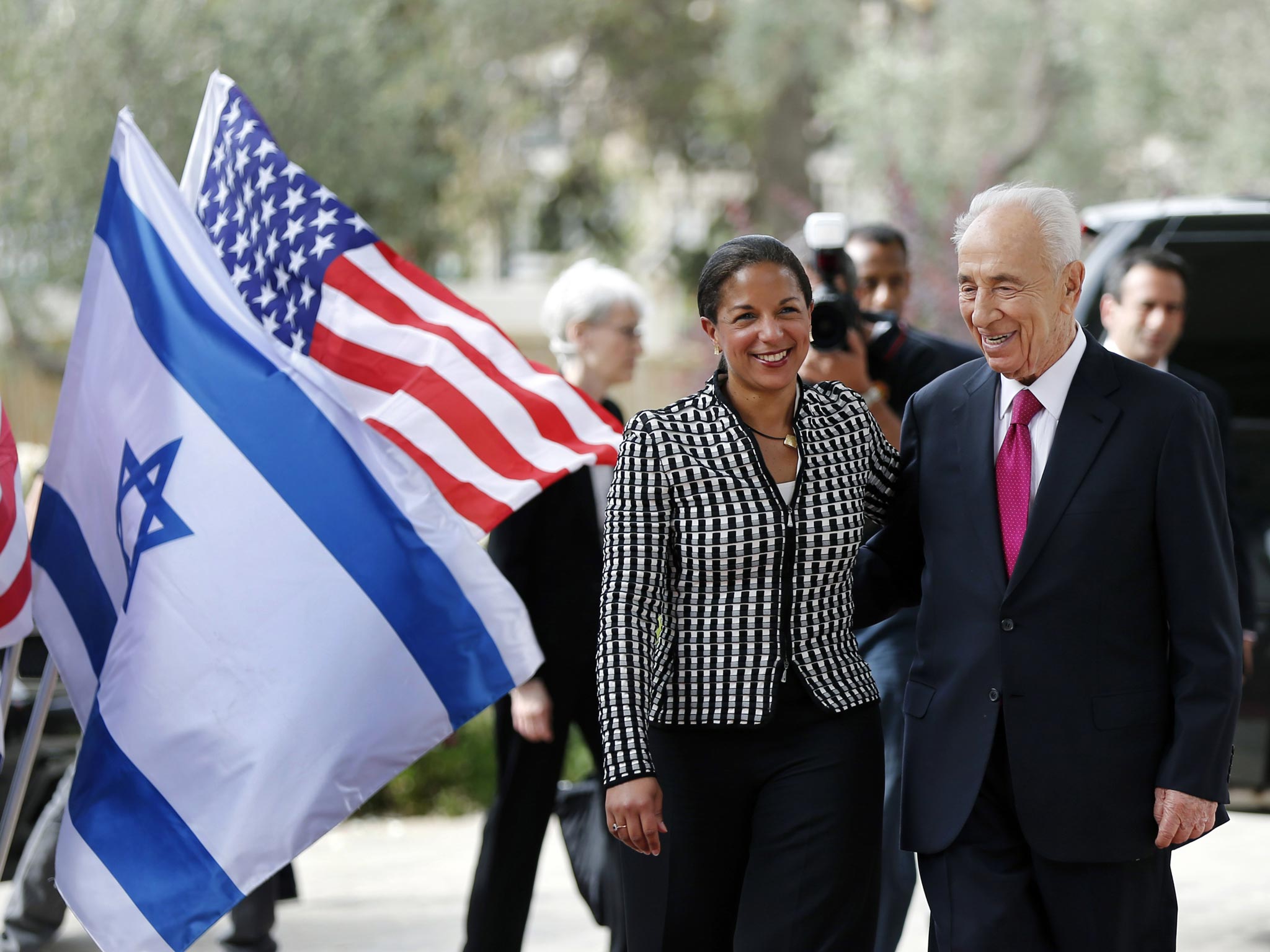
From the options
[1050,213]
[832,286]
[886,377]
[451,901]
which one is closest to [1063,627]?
[1050,213]

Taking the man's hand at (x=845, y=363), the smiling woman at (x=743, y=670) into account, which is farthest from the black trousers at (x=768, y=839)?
the man's hand at (x=845, y=363)

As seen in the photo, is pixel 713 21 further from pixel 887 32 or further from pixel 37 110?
pixel 37 110

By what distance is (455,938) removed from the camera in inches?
243

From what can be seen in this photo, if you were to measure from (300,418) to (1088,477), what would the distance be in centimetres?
197

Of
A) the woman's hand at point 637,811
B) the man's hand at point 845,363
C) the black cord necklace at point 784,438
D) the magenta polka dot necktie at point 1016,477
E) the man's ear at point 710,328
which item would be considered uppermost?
the man's ear at point 710,328

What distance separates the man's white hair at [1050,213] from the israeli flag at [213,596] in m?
1.64

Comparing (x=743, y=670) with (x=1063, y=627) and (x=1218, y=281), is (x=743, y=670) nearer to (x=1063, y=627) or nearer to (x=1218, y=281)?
(x=1063, y=627)

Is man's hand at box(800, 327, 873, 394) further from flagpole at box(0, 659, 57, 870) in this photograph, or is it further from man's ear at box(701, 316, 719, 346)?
flagpole at box(0, 659, 57, 870)

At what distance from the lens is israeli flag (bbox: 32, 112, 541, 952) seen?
155 inches

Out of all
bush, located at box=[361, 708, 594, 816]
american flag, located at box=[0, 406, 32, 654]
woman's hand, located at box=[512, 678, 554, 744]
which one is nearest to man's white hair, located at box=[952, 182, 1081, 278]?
woman's hand, located at box=[512, 678, 554, 744]

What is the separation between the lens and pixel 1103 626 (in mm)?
3186

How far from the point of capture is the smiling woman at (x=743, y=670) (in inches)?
130

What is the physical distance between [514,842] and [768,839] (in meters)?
1.75

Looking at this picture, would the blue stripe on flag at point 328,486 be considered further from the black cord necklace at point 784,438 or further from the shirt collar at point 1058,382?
the shirt collar at point 1058,382
